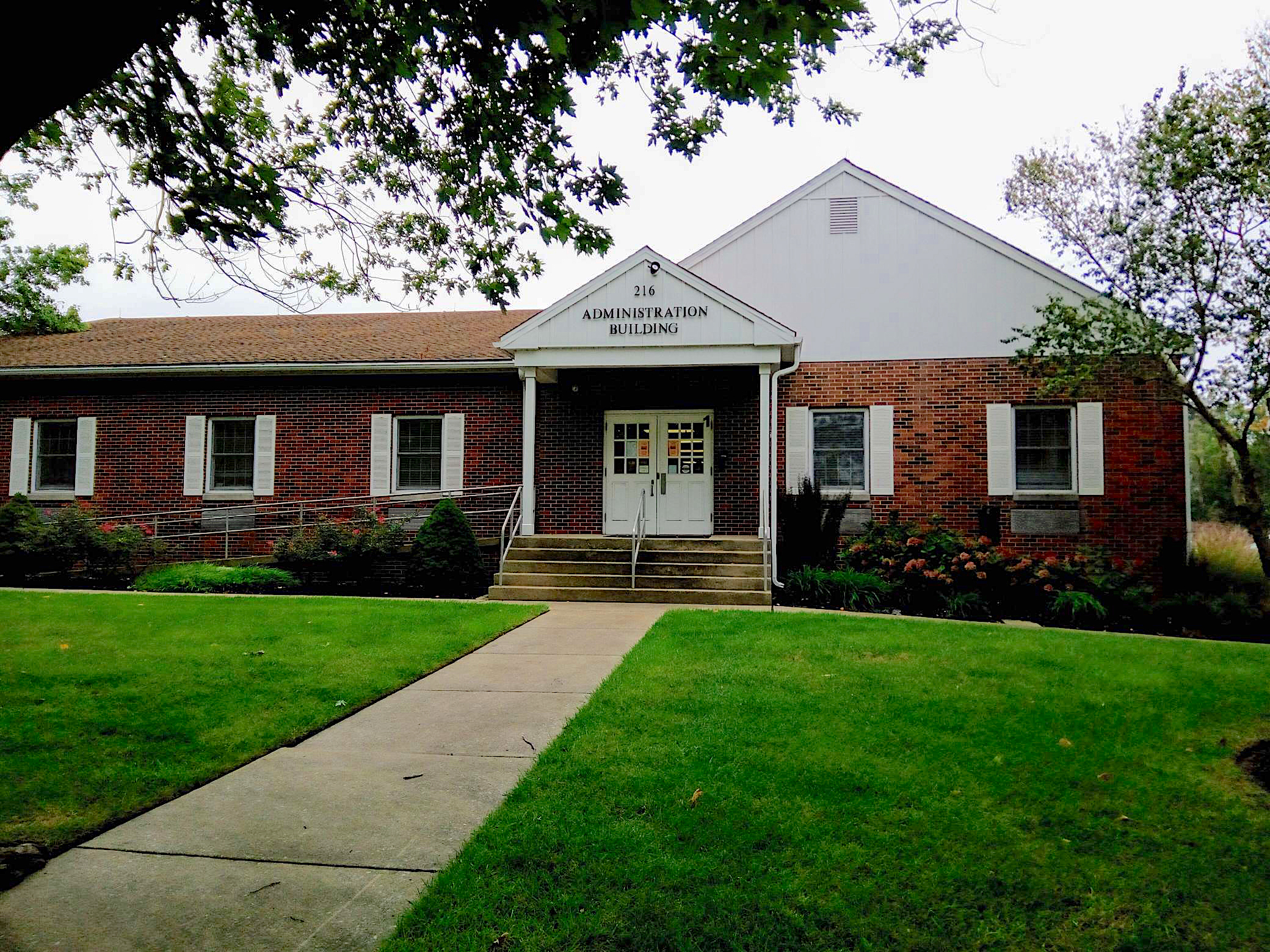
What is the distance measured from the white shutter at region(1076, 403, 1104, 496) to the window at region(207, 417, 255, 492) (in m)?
14.3

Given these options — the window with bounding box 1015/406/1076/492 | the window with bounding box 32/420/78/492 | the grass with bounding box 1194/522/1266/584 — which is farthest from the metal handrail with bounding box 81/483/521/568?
the grass with bounding box 1194/522/1266/584

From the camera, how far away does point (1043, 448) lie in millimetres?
13883

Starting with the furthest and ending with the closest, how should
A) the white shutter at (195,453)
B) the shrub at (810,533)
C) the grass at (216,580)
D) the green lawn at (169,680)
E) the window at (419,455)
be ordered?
the white shutter at (195,453) → the window at (419,455) → the shrub at (810,533) → the grass at (216,580) → the green lawn at (169,680)

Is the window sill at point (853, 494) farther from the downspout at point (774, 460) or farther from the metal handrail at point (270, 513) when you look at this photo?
the metal handrail at point (270, 513)

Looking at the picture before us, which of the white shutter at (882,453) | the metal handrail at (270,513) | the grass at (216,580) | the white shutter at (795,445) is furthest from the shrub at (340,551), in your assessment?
the white shutter at (882,453)

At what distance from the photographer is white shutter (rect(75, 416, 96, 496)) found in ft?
51.3

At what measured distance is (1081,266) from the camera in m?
12.6

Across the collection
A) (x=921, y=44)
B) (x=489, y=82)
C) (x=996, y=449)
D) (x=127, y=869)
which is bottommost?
(x=127, y=869)

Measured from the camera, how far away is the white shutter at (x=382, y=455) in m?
14.9

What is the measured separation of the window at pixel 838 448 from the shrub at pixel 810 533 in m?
1.06

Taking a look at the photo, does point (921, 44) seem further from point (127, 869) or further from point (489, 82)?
point (127, 869)

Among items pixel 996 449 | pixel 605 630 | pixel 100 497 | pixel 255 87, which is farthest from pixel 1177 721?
pixel 100 497

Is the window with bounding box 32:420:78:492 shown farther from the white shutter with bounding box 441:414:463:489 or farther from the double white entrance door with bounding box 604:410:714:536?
the double white entrance door with bounding box 604:410:714:536

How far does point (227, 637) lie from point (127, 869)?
16.7 ft
